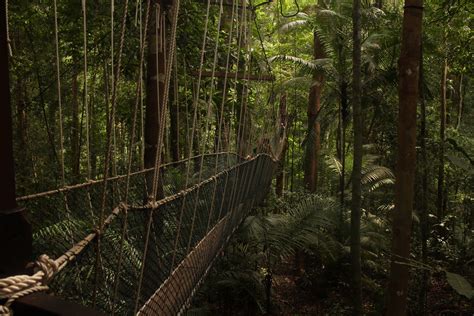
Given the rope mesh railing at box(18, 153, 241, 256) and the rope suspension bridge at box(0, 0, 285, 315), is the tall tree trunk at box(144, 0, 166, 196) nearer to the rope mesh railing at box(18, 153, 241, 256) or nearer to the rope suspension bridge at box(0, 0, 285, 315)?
the rope suspension bridge at box(0, 0, 285, 315)

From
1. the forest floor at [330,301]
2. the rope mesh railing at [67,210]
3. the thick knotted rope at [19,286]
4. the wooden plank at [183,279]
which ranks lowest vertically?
the forest floor at [330,301]

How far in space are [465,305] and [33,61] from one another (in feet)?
16.2

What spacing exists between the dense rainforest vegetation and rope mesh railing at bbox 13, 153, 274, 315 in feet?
1.85

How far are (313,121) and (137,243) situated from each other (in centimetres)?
439

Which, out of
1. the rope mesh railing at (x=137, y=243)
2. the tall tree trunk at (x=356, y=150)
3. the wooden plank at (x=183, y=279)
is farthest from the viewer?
the tall tree trunk at (x=356, y=150)

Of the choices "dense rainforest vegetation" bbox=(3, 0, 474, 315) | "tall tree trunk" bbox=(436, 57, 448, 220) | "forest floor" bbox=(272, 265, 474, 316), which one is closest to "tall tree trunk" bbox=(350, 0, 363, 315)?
"dense rainforest vegetation" bbox=(3, 0, 474, 315)

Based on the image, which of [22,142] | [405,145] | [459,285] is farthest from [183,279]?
[22,142]

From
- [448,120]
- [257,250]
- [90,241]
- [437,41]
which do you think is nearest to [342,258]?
[257,250]

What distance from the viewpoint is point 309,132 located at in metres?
5.73

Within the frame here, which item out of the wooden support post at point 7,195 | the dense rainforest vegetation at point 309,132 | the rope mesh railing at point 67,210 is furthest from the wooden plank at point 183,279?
the dense rainforest vegetation at point 309,132

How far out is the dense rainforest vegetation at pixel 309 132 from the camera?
263 centimetres

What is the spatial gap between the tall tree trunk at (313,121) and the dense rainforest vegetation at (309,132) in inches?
1.6

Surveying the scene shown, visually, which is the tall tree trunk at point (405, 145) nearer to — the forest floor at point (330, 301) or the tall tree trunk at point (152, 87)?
the tall tree trunk at point (152, 87)

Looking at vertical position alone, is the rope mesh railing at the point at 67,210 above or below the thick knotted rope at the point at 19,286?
below
